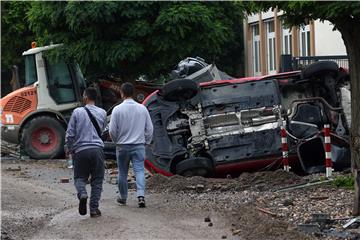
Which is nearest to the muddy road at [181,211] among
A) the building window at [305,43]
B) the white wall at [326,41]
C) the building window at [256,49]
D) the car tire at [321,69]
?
the car tire at [321,69]

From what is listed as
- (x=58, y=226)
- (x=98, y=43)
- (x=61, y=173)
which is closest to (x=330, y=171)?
(x=58, y=226)

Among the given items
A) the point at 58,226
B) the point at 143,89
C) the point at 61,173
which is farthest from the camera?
the point at 143,89

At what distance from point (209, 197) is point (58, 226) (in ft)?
9.16

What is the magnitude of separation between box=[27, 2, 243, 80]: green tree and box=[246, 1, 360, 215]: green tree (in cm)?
821

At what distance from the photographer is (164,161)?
14680 mm

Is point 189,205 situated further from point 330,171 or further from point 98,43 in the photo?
point 98,43

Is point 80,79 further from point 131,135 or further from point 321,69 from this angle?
point 131,135

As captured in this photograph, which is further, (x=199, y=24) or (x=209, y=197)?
(x=199, y=24)

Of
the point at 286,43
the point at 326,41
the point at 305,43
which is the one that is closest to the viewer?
the point at 326,41

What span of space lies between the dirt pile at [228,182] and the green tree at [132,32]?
703 cm

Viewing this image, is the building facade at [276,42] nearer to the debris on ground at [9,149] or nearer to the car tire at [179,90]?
the debris on ground at [9,149]

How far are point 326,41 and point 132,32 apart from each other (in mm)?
7028

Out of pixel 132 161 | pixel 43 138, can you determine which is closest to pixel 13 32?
pixel 43 138

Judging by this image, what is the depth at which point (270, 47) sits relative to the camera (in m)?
31.7
